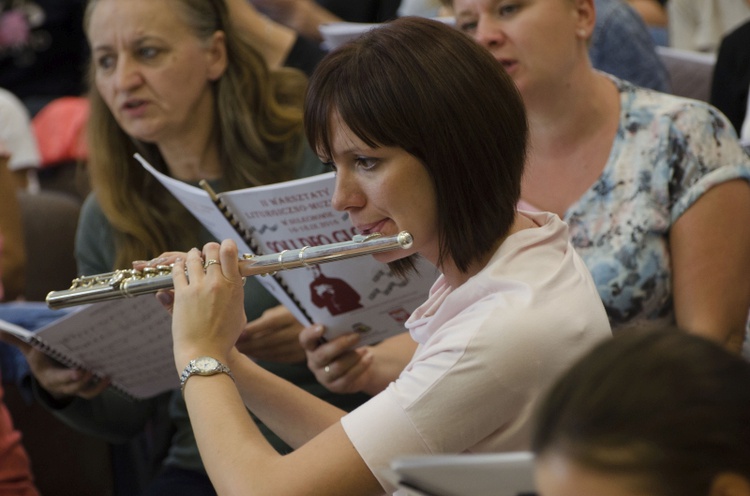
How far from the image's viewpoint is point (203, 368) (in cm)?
128

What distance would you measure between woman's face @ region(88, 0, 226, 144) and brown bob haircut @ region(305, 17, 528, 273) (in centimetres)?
83

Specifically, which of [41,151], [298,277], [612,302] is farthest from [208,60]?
[41,151]

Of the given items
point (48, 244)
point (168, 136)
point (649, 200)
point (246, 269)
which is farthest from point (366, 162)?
point (48, 244)

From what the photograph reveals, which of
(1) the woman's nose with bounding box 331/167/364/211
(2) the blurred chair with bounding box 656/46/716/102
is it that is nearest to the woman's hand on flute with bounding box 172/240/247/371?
(1) the woman's nose with bounding box 331/167/364/211

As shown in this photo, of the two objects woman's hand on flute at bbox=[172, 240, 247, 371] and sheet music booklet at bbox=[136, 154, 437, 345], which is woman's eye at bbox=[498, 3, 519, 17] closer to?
sheet music booklet at bbox=[136, 154, 437, 345]

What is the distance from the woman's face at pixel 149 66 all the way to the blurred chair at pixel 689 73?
127 cm

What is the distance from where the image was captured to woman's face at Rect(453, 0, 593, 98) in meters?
1.85

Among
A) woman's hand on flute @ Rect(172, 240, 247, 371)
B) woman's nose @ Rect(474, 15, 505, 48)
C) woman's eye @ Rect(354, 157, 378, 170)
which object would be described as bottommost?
woman's hand on flute @ Rect(172, 240, 247, 371)

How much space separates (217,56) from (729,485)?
5.53ft

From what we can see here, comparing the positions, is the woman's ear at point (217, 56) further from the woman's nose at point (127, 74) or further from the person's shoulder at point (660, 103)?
the person's shoulder at point (660, 103)

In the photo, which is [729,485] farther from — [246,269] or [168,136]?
[168,136]

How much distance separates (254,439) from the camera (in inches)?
48.0

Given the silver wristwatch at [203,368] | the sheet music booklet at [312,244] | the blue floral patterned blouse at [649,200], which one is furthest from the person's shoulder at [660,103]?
the silver wristwatch at [203,368]

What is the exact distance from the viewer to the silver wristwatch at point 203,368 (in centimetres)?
128
